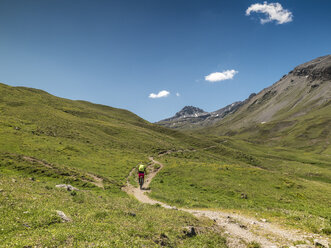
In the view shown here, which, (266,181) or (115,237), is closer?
(115,237)

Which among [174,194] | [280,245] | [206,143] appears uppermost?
[206,143]

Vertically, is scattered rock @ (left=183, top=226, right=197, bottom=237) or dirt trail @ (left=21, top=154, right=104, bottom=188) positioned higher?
scattered rock @ (left=183, top=226, right=197, bottom=237)

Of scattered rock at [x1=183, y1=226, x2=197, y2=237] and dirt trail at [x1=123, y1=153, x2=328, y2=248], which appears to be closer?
scattered rock at [x1=183, y1=226, x2=197, y2=237]

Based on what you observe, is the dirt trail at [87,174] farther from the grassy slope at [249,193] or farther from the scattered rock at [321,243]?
the scattered rock at [321,243]

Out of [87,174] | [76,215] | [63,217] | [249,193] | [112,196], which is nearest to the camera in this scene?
[63,217]

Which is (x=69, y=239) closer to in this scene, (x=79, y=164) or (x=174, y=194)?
(x=174, y=194)

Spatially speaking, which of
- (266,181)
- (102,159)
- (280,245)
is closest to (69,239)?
(280,245)

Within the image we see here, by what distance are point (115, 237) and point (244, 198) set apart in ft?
75.7

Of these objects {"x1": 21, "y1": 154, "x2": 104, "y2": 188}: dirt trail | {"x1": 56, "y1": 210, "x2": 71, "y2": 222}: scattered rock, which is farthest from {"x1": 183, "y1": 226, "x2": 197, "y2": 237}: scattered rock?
{"x1": 21, "y1": 154, "x2": 104, "y2": 188}: dirt trail

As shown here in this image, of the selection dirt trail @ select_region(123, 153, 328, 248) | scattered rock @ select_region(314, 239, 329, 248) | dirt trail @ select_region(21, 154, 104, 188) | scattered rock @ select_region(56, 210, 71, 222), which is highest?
scattered rock @ select_region(314, 239, 329, 248)

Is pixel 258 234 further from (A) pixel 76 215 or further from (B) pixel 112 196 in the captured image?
(B) pixel 112 196

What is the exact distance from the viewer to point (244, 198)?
28406 millimetres

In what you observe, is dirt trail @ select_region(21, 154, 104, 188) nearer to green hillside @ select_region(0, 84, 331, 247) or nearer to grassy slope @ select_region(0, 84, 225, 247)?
green hillside @ select_region(0, 84, 331, 247)

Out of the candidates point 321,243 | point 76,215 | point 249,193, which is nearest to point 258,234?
point 321,243
